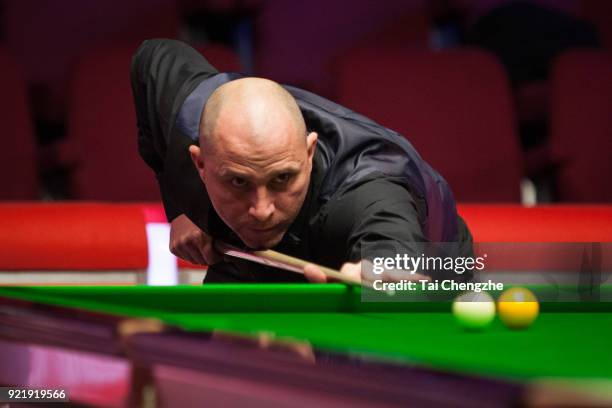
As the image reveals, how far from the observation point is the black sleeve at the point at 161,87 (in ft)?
8.27

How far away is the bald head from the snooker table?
0.49m

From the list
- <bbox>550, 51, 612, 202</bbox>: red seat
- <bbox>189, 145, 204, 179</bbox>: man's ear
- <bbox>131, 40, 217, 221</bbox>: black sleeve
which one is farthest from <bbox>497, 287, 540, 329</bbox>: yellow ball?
<bbox>550, 51, 612, 202</bbox>: red seat

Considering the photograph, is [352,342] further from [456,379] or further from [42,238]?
[42,238]

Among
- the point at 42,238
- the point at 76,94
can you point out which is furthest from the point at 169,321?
the point at 76,94

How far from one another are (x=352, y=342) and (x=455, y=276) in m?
0.58

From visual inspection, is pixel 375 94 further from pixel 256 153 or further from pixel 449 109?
pixel 256 153

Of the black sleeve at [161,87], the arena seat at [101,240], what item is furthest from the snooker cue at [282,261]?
the arena seat at [101,240]

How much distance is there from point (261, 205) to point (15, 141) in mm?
1949

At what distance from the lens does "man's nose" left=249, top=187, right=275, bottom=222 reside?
2.08 meters

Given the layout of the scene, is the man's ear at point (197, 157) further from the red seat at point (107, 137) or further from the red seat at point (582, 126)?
the red seat at point (582, 126)

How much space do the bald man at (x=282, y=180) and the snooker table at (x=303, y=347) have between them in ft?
0.64

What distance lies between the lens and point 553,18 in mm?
4617

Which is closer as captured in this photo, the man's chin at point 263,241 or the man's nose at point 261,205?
the man's nose at point 261,205

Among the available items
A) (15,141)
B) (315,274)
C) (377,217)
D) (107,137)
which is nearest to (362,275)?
(315,274)
